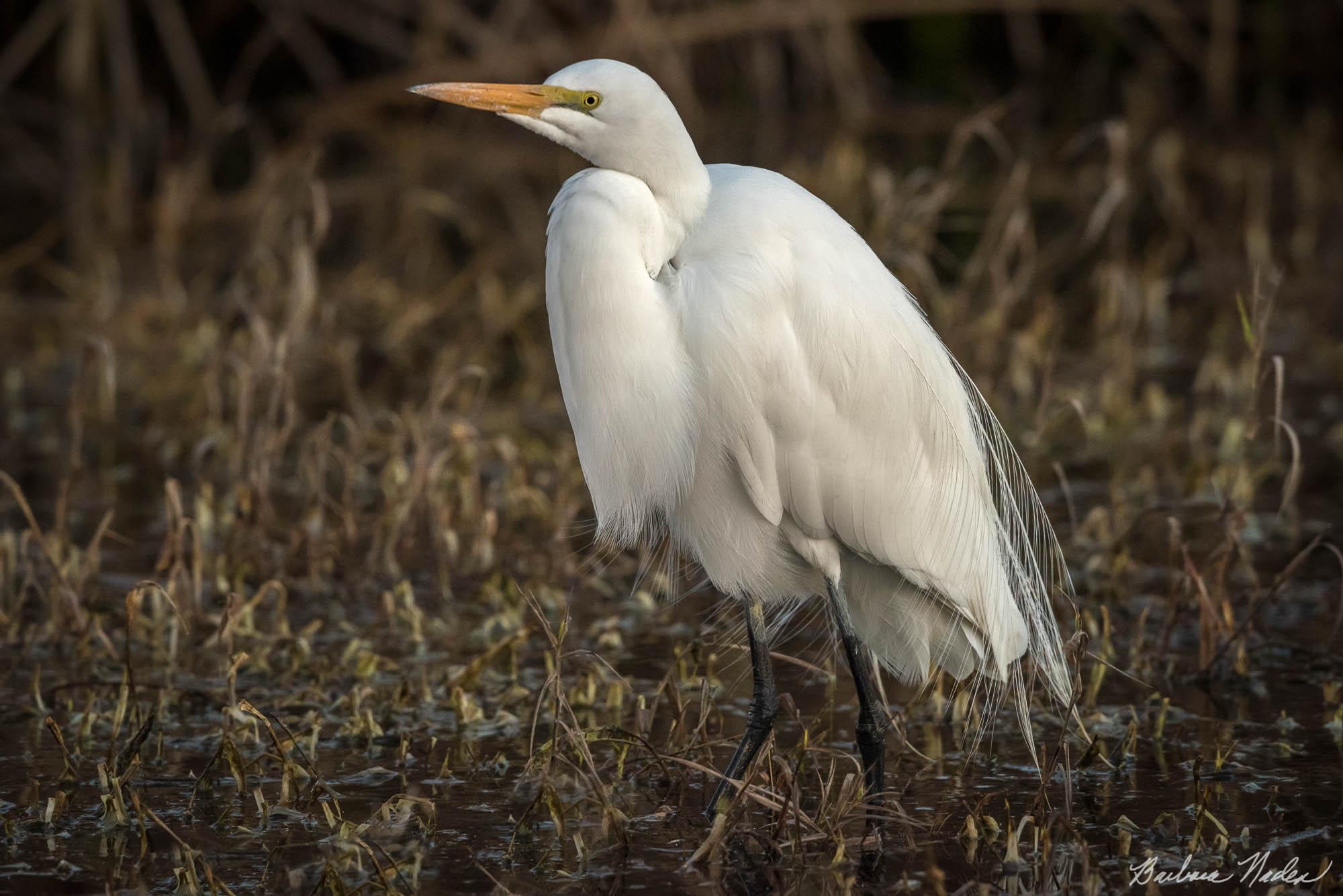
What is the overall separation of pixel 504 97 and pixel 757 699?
1.10 m

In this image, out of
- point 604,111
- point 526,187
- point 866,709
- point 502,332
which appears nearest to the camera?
point 604,111

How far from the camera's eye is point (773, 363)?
2.79 metres

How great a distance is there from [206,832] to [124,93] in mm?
9042

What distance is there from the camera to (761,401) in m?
2.82

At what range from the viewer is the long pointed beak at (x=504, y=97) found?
278 centimetres

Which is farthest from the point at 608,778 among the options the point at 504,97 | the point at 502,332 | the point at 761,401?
the point at 502,332

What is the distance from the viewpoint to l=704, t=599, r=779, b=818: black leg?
9.92 feet

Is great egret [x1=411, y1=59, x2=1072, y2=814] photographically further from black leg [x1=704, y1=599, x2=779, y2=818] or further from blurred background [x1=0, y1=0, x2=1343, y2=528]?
blurred background [x1=0, y1=0, x2=1343, y2=528]

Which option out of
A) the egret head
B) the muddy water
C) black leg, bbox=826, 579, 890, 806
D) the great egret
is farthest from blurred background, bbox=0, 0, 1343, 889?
the egret head

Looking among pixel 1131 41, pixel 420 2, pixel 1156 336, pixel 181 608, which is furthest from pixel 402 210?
pixel 1131 41

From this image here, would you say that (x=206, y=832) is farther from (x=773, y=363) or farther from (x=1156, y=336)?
(x=1156, y=336)
